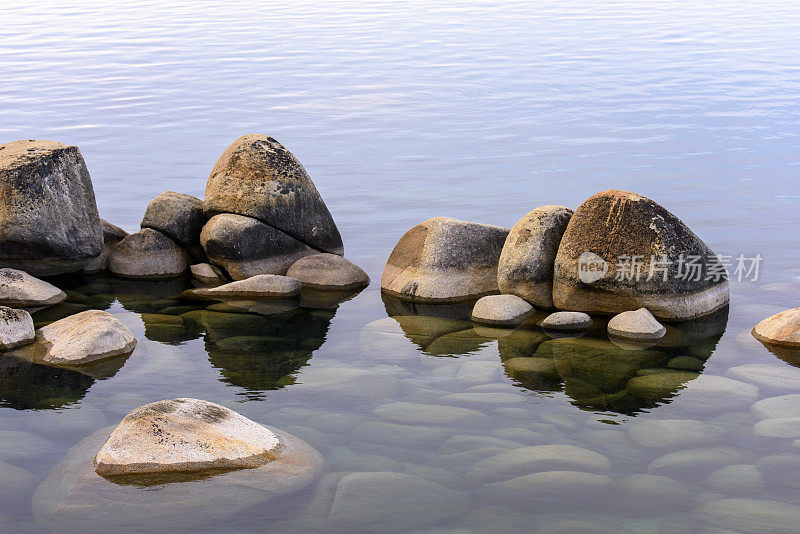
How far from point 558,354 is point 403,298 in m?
2.39

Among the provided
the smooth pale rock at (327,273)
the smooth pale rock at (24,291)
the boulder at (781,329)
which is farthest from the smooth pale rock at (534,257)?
the smooth pale rock at (24,291)

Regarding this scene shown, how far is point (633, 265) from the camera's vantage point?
9758mm

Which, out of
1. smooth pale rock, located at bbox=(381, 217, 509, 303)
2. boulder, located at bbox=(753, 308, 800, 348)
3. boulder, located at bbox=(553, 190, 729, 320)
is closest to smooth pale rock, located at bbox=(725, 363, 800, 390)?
boulder, located at bbox=(753, 308, 800, 348)

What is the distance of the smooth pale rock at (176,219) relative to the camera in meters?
11.8

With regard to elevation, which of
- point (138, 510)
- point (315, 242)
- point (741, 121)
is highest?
point (741, 121)

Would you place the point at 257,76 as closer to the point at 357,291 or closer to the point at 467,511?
the point at 357,291

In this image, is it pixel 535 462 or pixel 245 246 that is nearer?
pixel 535 462

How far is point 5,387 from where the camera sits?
8.16m

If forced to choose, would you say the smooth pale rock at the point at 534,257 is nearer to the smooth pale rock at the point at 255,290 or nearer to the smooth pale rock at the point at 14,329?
the smooth pale rock at the point at 255,290

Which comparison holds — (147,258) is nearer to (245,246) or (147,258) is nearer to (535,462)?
(245,246)

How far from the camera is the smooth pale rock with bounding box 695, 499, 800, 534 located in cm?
583

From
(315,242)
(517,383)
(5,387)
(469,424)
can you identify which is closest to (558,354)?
(517,383)

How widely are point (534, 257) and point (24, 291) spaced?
5596 mm

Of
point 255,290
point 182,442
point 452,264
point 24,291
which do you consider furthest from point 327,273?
point 182,442
